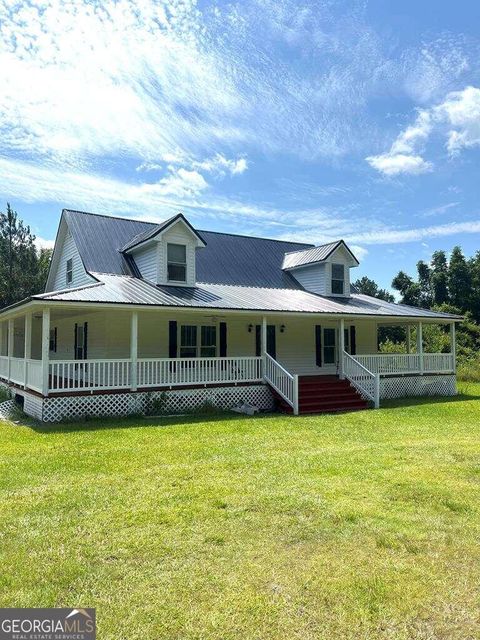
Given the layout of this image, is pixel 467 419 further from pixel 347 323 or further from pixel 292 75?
pixel 292 75

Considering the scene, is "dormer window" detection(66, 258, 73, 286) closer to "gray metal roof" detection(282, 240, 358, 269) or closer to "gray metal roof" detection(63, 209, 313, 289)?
"gray metal roof" detection(63, 209, 313, 289)

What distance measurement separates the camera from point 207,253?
66.7ft

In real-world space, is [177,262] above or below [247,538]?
above

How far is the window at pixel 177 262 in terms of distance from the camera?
1662 cm

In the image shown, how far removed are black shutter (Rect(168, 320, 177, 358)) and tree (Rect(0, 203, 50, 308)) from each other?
23934mm

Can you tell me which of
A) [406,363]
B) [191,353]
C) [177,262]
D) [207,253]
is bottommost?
[406,363]

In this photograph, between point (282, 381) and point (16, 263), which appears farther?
point (16, 263)

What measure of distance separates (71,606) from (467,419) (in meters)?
12.3

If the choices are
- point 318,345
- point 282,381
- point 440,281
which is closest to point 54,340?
point 282,381

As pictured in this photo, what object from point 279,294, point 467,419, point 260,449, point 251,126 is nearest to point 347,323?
point 279,294

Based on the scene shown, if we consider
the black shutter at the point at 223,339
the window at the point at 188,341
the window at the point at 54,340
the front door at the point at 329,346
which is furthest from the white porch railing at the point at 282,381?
the window at the point at 54,340

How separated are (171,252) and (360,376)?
8535 millimetres

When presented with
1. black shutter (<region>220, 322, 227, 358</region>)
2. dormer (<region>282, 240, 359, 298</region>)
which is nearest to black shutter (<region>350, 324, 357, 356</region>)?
dormer (<region>282, 240, 359, 298</region>)

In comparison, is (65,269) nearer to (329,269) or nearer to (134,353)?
(134,353)
